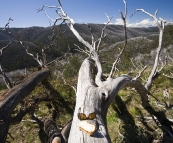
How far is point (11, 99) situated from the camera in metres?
3.81

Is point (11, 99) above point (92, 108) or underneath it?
underneath

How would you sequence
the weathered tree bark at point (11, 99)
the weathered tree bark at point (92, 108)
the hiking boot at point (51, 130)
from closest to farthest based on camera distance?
the weathered tree bark at point (92, 108)
the weathered tree bark at point (11, 99)
the hiking boot at point (51, 130)

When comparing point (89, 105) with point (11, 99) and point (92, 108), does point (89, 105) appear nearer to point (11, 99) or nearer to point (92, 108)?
point (92, 108)

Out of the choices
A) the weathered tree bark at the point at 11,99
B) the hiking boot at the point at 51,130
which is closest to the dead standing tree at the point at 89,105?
the weathered tree bark at the point at 11,99

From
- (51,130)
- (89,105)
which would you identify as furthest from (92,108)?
(51,130)

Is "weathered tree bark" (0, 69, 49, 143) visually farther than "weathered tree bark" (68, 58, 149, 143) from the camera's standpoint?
Yes

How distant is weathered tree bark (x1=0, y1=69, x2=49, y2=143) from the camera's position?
127 inches

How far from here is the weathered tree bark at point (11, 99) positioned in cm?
322

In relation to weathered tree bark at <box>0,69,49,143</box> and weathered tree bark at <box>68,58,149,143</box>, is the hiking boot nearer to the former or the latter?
weathered tree bark at <box>0,69,49,143</box>

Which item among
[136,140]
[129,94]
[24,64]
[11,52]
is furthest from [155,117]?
[11,52]

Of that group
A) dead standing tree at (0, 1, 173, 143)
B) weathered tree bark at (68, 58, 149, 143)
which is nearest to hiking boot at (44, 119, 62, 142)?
dead standing tree at (0, 1, 173, 143)

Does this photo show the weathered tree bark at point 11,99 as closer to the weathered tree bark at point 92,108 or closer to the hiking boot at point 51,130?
the hiking boot at point 51,130

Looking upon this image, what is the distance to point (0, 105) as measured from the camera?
136 inches

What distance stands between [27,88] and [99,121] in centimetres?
274
